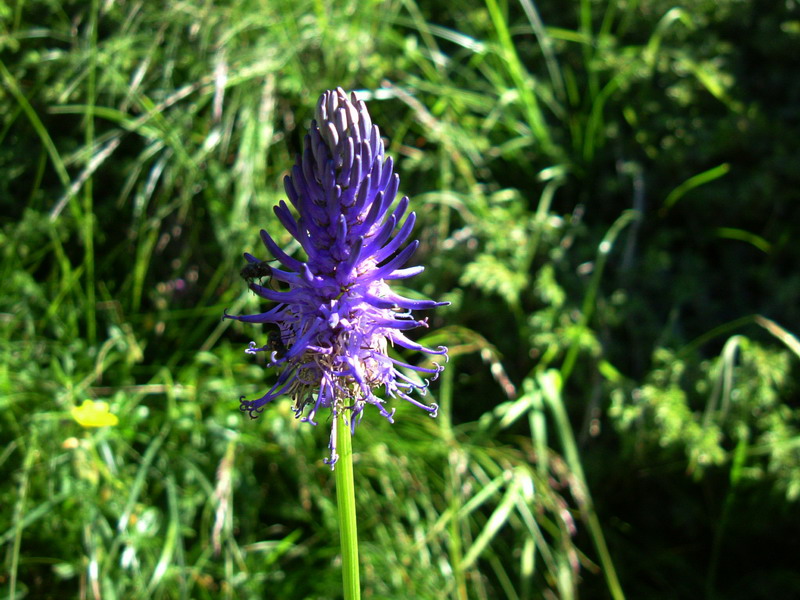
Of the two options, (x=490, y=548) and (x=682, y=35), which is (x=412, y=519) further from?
(x=682, y=35)

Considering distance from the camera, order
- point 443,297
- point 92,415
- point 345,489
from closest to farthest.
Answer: point 345,489 < point 92,415 < point 443,297

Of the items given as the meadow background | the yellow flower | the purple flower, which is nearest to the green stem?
the purple flower

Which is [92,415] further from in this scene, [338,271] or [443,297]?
[338,271]

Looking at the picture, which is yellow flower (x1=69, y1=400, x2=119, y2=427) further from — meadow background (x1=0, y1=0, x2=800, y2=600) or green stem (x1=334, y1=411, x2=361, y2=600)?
green stem (x1=334, y1=411, x2=361, y2=600)

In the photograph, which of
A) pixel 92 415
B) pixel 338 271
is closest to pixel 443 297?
pixel 92 415

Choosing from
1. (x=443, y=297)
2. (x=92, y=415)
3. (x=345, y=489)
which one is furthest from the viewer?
(x=443, y=297)

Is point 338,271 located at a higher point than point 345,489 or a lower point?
higher
